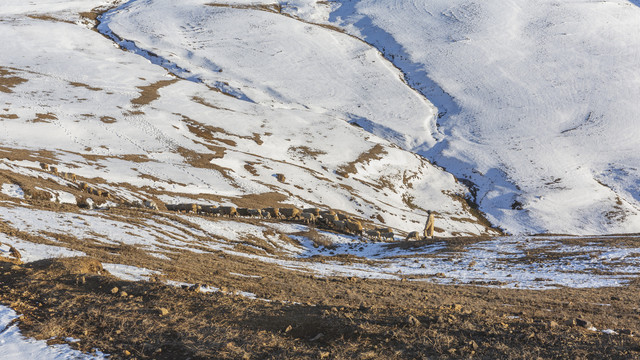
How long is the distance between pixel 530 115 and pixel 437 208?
6453cm

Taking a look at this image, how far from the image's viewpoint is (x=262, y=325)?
11062 millimetres

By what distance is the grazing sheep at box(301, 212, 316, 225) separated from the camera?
46125mm

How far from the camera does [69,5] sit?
184m

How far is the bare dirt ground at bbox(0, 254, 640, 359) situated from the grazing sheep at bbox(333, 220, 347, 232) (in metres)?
30.6

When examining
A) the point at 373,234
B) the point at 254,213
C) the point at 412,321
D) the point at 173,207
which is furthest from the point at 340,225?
the point at 412,321

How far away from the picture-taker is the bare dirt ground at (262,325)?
9523 mm

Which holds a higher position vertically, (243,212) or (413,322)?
(413,322)

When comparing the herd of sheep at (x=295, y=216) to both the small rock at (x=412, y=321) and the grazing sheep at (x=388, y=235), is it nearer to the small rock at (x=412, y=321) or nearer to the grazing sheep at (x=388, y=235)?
the grazing sheep at (x=388, y=235)

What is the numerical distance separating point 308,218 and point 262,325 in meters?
36.1

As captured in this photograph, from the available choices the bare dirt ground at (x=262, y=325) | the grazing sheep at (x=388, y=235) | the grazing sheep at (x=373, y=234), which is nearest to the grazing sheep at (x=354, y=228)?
the grazing sheep at (x=373, y=234)

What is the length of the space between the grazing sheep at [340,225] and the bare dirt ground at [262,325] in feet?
100

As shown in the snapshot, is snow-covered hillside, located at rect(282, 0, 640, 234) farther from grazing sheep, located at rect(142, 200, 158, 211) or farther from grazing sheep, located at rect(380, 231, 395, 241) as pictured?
grazing sheep, located at rect(142, 200, 158, 211)

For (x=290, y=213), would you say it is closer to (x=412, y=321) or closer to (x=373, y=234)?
(x=373, y=234)

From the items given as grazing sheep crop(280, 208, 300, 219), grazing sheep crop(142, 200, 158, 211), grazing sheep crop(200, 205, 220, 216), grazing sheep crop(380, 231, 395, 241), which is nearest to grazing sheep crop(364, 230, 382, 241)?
grazing sheep crop(380, 231, 395, 241)
